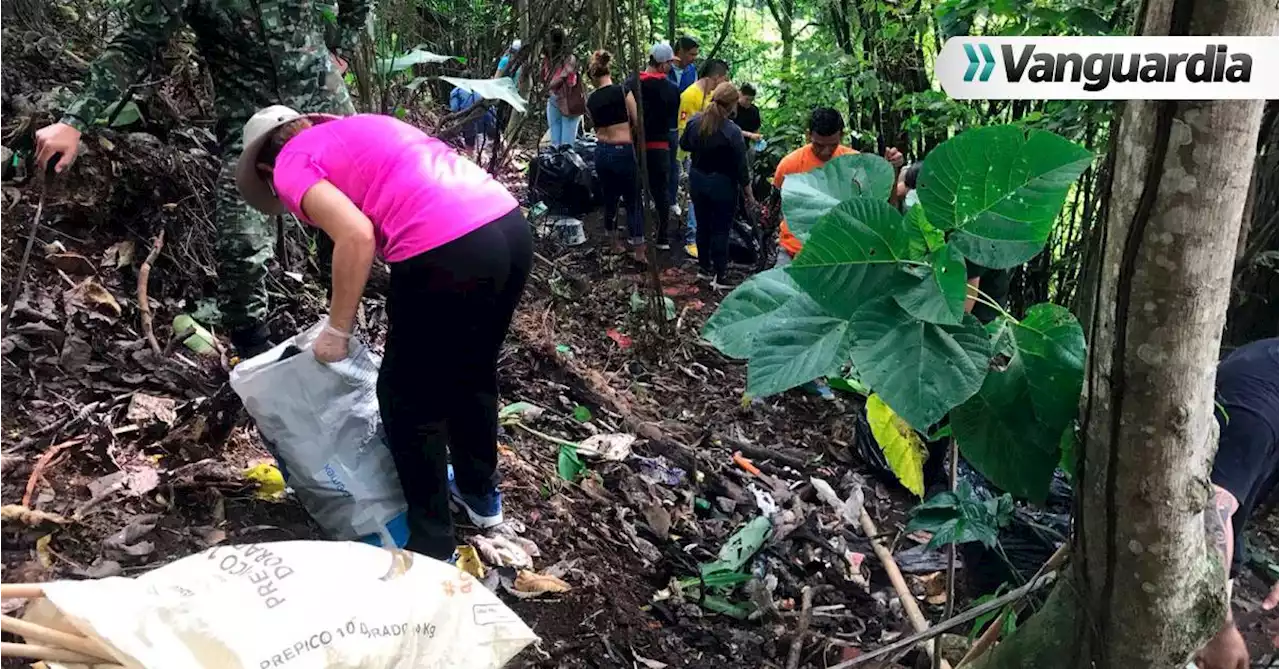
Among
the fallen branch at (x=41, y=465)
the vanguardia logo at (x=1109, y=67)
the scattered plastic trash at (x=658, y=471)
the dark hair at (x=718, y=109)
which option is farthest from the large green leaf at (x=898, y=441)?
the dark hair at (x=718, y=109)

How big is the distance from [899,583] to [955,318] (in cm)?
177

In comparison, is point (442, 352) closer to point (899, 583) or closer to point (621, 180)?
point (899, 583)

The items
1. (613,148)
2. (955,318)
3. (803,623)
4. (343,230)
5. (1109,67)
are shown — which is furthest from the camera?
(613,148)

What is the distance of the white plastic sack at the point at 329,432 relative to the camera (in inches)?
84.0

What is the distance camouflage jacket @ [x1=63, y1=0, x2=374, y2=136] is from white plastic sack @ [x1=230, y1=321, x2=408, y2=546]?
115 cm

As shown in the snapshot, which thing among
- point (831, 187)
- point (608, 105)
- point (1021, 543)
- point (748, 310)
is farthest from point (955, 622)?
point (608, 105)

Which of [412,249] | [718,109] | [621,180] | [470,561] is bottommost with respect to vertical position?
[470,561]

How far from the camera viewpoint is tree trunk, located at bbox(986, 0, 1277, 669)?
0.93m

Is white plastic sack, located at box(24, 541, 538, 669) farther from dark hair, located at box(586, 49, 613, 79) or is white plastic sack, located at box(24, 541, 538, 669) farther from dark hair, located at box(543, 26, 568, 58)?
dark hair, located at box(586, 49, 613, 79)

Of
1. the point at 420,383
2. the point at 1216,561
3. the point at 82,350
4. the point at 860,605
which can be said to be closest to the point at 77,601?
the point at 420,383

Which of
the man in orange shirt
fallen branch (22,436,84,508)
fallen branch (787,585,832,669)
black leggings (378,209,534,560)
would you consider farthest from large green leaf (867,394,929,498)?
the man in orange shirt

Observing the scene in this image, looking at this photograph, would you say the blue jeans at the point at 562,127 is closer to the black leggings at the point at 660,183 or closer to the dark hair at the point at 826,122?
the black leggings at the point at 660,183

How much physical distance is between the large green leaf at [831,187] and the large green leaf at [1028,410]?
0.32m

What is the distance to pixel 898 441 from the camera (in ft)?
5.75
